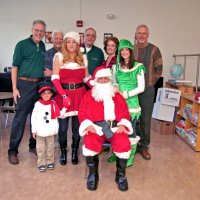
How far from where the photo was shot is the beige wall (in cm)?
556

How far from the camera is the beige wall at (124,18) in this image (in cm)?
556

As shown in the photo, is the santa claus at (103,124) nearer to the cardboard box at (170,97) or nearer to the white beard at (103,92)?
the white beard at (103,92)

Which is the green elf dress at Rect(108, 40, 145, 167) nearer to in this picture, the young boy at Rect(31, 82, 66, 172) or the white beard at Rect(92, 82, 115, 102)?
the white beard at Rect(92, 82, 115, 102)

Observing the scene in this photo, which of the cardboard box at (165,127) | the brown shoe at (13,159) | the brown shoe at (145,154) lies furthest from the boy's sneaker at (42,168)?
the cardboard box at (165,127)

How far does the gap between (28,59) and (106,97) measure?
0.96m

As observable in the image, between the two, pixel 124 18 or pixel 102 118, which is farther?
pixel 124 18

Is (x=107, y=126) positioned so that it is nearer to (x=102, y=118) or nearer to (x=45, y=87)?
(x=102, y=118)

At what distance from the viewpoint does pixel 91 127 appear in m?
2.31

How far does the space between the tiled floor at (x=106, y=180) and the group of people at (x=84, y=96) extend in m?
0.10

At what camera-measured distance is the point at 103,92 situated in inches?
93.4

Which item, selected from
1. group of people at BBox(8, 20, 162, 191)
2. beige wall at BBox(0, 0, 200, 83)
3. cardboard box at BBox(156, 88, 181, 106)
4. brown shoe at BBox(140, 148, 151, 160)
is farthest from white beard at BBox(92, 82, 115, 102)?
beige wall at BBox(0, 0, 200, 83)

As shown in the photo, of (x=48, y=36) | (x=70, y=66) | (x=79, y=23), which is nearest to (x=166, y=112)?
(x=70, y=66)

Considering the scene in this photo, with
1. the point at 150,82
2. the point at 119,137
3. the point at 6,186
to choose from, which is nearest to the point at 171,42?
the point at 150,82

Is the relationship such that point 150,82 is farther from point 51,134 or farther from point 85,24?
point 85,24
